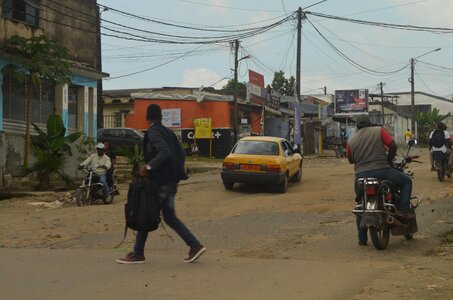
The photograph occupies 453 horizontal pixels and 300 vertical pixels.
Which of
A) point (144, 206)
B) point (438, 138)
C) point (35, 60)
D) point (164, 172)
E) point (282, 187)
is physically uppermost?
point (35, 60)

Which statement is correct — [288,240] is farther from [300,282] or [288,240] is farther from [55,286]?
[55,286]

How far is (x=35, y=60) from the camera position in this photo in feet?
53.1

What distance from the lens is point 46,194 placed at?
15.4 metres

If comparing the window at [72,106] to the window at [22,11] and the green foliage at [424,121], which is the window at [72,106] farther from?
the green foliage at [424,121]

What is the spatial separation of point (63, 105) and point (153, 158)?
49.6ft

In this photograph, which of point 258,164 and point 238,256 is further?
point 258,164

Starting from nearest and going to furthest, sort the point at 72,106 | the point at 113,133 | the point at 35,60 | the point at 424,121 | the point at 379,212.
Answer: the point at 379,212, the point at 35,60, the point at 72,106, the point at 113,133, the point at 424,121

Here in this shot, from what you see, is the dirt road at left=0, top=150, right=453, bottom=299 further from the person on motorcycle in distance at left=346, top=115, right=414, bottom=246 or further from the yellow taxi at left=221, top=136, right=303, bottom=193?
the yellow taxi at left=221, top=136, right=303, bottom=193

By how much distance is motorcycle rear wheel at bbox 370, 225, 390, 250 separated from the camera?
7324 mm

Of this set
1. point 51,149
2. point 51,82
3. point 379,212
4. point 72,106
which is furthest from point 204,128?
point 379,212

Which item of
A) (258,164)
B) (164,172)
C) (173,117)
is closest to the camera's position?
(164,172)

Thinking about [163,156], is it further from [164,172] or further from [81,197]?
[81,197]

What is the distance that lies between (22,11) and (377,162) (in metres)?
14.8

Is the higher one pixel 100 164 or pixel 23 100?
pixel 23 100
